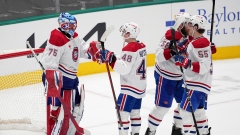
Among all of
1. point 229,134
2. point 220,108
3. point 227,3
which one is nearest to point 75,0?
point 227,3

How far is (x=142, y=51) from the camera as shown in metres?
5.21

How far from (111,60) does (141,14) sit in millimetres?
3928

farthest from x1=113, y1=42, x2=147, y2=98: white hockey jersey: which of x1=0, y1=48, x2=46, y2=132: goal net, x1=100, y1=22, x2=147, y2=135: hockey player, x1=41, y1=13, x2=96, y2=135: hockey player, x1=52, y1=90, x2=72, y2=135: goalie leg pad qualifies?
x1=0, y1=48, x2=46, y2=132: goal net

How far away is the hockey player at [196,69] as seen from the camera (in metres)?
5.02

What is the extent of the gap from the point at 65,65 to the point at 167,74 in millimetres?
913

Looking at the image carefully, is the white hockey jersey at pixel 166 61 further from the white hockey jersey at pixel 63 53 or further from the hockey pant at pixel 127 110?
the white hockey jersey at pixel 63 53

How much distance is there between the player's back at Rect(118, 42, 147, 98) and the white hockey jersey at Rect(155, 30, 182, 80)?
209mm

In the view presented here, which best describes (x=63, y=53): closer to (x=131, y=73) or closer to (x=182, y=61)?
(x=131, y=73)

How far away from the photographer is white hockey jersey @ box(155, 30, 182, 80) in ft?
17.6

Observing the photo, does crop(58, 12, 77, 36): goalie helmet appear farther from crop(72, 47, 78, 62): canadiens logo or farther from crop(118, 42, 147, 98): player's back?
crop(118, 42, 147, 98): player's back

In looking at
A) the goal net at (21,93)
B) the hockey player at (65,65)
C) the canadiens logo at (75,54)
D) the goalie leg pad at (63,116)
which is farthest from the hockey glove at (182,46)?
the goal net at (21,93)

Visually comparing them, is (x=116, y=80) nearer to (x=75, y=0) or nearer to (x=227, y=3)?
(x=75, y=0)

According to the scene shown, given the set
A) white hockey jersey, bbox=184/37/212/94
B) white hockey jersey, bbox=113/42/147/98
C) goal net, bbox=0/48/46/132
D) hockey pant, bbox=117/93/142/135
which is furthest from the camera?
goal net, bbox=0/48/46/132

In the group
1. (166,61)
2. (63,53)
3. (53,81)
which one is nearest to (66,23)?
(63,53)
